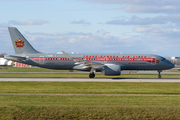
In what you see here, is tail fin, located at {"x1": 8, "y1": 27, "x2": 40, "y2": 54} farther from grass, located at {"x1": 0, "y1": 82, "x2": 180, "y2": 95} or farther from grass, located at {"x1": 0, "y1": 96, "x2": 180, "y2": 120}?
grass, located at {"x1": 0, "y1": 96, "x2": 180, "y2": 120}

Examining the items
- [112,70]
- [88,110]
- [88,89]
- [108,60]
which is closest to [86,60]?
[108,60]

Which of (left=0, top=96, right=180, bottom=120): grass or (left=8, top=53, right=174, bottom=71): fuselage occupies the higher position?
(left=8, top=53, right=174, bottom=71): fuselage

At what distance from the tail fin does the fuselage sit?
4.10ft

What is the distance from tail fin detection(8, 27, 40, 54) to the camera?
146 feet

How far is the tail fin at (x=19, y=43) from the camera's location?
146 feet

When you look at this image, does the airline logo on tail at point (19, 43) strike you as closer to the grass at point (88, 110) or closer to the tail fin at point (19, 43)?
the tail fin at point (19, 43)

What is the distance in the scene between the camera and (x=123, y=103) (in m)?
18.2

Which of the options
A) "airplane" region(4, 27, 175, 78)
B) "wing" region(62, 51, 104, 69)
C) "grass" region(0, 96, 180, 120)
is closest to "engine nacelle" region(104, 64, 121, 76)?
"wing" region(62, 51, 104, 69)

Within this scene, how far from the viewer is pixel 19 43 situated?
147 feet

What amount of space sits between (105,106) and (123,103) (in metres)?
1.93

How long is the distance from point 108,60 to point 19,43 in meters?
16.6

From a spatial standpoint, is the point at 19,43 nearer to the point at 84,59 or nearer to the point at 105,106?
the point at 84,59

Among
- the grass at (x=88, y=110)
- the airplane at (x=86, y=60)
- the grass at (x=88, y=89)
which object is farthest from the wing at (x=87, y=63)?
the grass at (x=88, y=110)

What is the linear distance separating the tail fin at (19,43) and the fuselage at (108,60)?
4.10 feet
